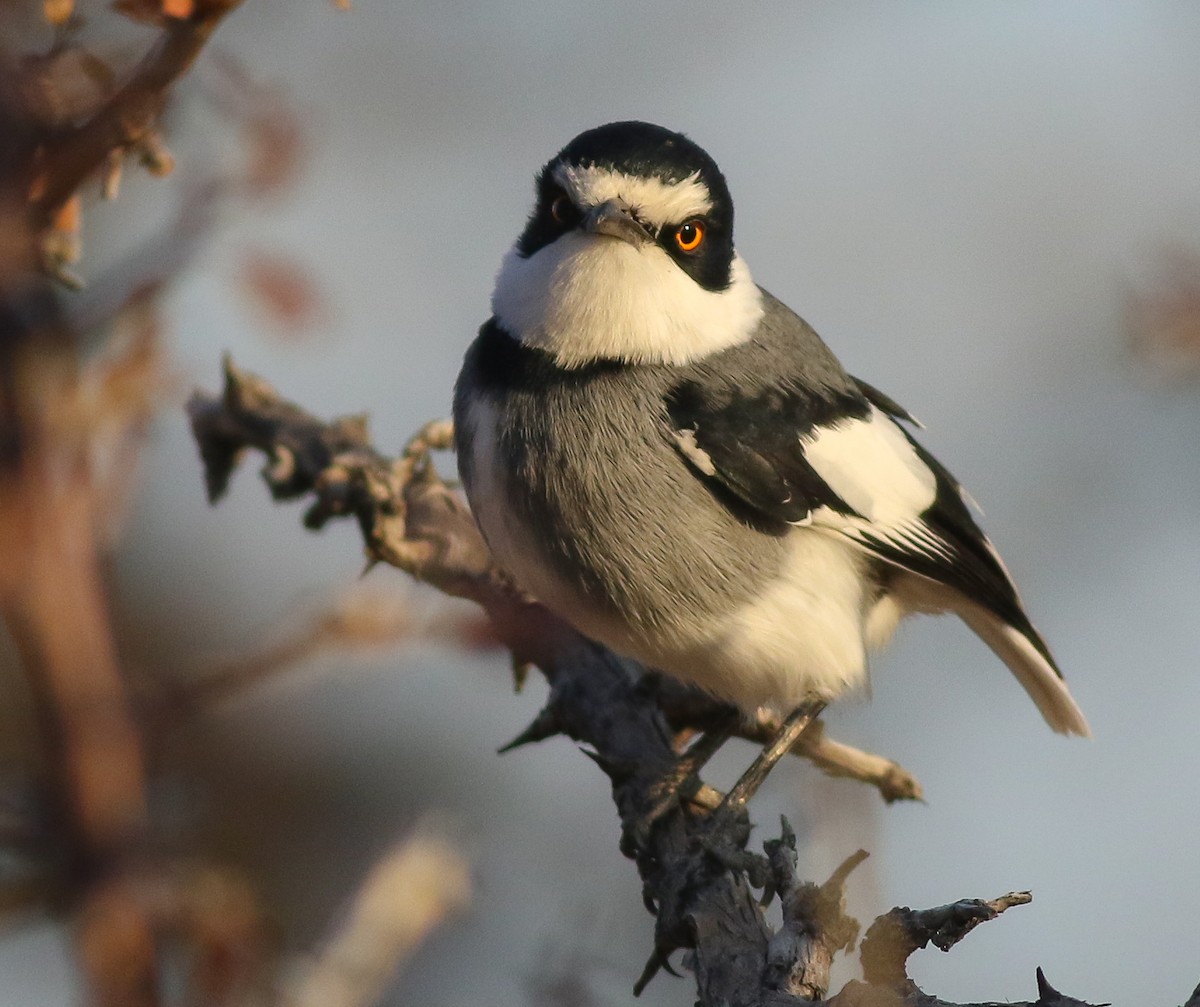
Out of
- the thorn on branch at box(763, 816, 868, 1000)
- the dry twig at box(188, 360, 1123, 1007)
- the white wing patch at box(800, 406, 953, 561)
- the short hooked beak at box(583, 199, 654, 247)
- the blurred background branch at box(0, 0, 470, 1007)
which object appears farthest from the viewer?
the white wing patch at box(800, 406, 953, 561)

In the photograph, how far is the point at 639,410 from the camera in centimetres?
399

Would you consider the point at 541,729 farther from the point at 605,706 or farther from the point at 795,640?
the point at 795,640

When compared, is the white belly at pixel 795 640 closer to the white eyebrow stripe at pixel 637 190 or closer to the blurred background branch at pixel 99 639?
the white eyebrow stripe at pixel 637 190

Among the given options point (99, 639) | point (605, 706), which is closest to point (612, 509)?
point (605, 706)

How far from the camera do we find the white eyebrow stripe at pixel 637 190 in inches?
152

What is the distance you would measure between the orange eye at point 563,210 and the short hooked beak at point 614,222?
0.37 ft

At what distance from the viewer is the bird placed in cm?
391

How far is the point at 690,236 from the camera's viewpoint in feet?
13.4

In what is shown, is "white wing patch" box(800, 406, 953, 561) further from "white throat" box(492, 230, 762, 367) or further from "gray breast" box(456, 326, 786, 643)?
"white throat" box(492, 230, 762, 367)

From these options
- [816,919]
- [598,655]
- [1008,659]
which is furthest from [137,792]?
[1008,659]

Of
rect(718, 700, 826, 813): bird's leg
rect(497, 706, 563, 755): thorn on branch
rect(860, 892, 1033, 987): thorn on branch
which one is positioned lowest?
rect(497, 706, 563, 755): thorn on branch

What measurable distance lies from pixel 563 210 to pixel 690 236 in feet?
1.27

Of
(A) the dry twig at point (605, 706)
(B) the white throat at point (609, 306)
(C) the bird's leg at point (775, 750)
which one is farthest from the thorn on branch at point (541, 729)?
(B) the white throat at point (609, 306)

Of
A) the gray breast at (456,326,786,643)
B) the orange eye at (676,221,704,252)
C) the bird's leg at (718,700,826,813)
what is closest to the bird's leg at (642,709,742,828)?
the bird's leg at (718,700,826,813)
